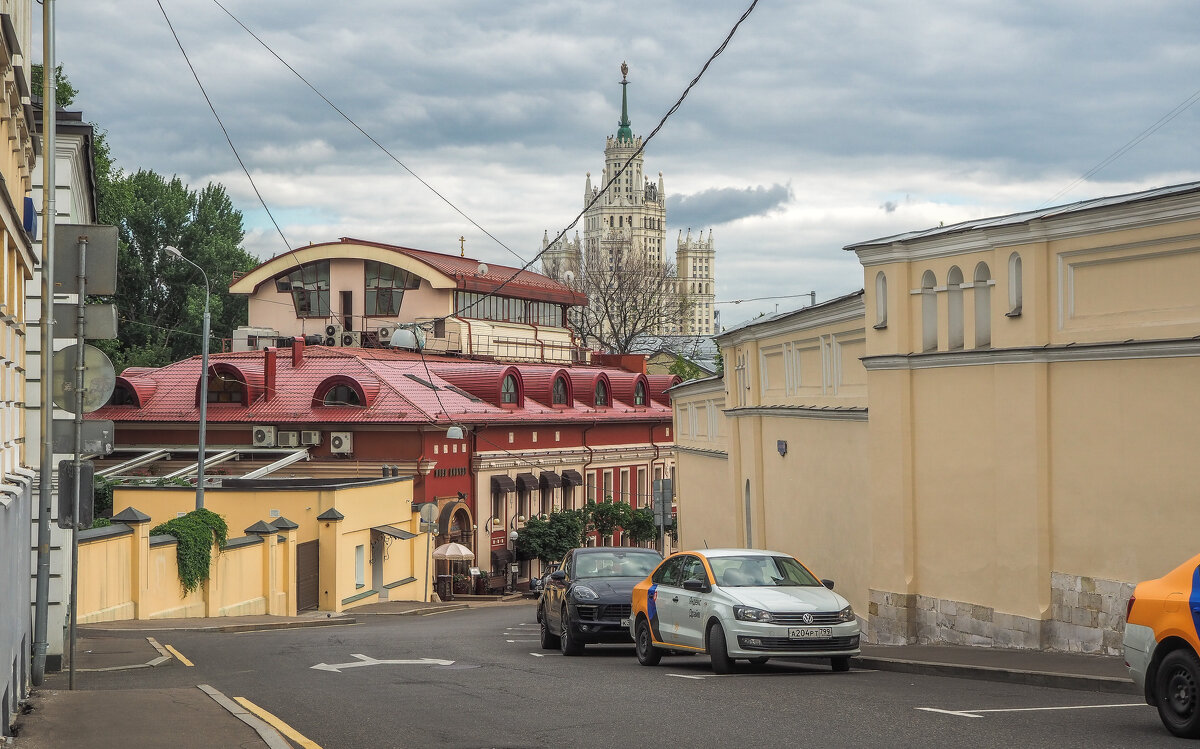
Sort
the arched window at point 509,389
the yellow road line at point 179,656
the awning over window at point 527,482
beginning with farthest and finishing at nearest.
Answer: the arched window at point 509,389, the awning over window at point 527,482, the yellow road line at point 179,656

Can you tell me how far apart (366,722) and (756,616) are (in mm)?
5146

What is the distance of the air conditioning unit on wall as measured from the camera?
4991 cm

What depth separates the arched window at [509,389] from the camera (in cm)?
5612

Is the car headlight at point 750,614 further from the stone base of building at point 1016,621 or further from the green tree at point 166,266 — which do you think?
Answer: the green tree at point 166,266

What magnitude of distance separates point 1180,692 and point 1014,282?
7.84 m

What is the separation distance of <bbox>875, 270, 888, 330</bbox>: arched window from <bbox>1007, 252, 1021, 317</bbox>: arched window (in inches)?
98.6

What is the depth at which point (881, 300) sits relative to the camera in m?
A: 19.5

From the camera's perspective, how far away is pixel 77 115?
18.7 metres

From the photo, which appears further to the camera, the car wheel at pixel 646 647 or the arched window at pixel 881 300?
the arched window at pixel 881 300

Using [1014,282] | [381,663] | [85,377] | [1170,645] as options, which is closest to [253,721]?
[85,377]

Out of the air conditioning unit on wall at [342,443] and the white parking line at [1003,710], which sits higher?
the air conditioning unit on wall at [342,443]

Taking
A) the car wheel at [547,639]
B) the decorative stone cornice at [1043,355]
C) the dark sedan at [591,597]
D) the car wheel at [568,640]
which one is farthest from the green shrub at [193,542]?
the decorative stone cornice at [1043,355]

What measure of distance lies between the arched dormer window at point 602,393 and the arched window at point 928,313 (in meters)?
45.9

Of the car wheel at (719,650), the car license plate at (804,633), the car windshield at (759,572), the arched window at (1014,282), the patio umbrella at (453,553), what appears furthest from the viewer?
the patio umbrella at (453,553)
